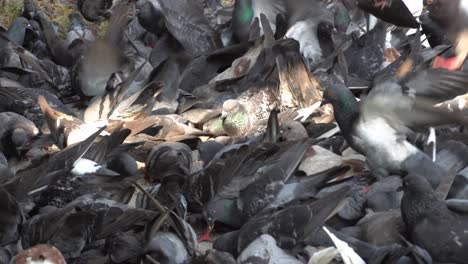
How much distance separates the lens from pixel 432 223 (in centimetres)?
386

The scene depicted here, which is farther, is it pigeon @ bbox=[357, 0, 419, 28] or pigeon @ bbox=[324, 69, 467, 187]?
pigeon @ bbox=[357, 0, 419, 28]

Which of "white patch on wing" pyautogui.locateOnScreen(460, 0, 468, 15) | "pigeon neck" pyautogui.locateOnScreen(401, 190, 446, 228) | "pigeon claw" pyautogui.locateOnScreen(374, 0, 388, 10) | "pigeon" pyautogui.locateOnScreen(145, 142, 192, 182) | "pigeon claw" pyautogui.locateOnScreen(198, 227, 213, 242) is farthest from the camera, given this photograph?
"white patch on wing" pyautogui.locateOnScreen(460, 0, 468, 15)

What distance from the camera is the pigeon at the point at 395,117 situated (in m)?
4.43

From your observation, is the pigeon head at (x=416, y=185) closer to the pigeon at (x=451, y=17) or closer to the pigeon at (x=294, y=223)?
the pigeon at (x=294, y=223)

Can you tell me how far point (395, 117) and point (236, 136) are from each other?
1.39m

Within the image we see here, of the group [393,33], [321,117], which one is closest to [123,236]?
[321,117]

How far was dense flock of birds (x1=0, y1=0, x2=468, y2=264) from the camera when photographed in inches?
154

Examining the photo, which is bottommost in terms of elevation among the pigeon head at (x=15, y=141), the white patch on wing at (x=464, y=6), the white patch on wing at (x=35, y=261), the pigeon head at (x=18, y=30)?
the pigeon head at (x=18, y=30)

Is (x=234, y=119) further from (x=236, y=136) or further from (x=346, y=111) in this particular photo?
(x=346, y=111)

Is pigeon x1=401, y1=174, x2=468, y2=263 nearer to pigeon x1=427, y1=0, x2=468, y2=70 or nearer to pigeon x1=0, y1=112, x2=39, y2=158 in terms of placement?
pigeon x1=427, y1=0, x2=468, y2=70

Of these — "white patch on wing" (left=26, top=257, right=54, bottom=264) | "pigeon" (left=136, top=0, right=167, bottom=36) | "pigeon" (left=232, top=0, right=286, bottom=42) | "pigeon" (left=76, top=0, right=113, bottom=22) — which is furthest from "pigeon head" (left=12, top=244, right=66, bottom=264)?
"pigeon" (left=76, top=0, right=113, bottom=22)

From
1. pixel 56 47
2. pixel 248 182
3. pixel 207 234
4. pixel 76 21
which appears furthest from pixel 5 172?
pixel 76 21

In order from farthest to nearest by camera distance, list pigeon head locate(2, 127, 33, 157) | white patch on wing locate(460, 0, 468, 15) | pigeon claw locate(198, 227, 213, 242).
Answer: white patch on wing locate(460, 0, 468, 15), pigeon head locate(2, 127, 33, 157), pigeon claw locate(198, 227, 213, 242)

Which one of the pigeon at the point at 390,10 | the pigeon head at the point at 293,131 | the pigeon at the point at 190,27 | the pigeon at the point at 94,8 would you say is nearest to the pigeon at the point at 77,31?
the pigeon at the point at 94,8
